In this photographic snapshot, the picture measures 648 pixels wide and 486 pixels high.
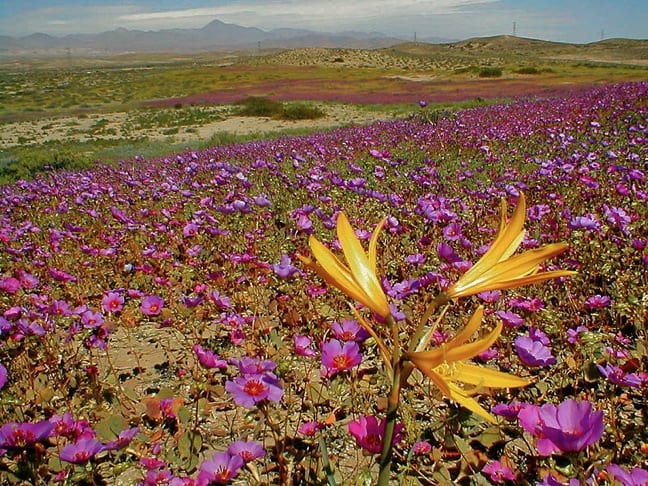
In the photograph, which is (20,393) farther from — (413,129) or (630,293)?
(413,129)

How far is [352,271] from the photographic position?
2.61ft

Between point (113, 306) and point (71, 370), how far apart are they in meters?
0.36

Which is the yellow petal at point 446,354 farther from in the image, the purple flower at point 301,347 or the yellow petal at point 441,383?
the purple flower at point 301,347

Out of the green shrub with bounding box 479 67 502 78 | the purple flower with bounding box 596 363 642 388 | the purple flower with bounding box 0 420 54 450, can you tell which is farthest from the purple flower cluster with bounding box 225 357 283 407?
the green shrub with bounding box 479 67 502 78

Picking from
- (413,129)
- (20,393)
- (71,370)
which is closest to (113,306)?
(71,370)

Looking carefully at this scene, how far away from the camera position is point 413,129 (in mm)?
10914

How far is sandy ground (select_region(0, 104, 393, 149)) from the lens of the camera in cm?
2138

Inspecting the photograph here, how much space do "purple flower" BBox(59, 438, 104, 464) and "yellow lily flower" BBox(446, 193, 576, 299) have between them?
1.12 m

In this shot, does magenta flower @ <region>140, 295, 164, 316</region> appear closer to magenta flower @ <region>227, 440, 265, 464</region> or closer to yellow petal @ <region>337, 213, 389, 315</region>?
magenta flower @ <region>227, 440, 265, 464</region>

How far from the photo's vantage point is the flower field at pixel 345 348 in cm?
104

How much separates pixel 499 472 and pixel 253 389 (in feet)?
2.57

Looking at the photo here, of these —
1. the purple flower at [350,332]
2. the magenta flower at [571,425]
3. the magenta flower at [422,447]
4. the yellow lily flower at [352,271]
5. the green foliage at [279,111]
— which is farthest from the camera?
the green foliage at [279,111]

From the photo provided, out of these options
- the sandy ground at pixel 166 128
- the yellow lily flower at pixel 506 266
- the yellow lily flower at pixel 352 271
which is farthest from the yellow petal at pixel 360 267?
the sandy ground at pixel 166 128

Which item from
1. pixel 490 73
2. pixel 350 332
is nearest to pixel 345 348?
pixel 350 332
